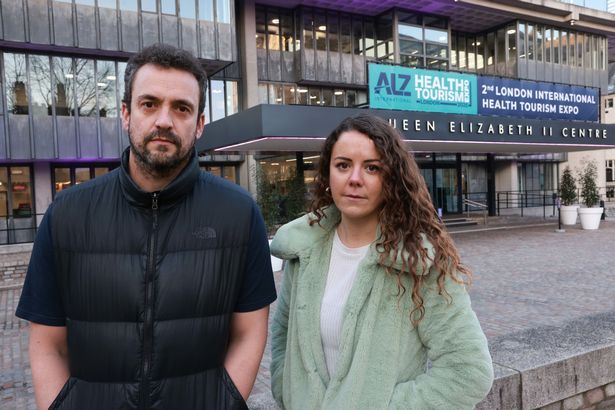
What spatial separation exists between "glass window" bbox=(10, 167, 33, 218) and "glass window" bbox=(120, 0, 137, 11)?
24.9ft

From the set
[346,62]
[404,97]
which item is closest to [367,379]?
[404,97]

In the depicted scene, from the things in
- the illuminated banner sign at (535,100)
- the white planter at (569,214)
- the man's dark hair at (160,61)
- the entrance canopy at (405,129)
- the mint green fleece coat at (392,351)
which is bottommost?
the white planter at (569,214)

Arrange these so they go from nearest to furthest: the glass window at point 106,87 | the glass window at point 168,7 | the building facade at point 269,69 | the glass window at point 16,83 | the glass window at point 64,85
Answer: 1. the building facade at point 269,69
2. the glass window at point 16,83
3. the glass window at point 64,85
4. the glass window at point 106,87
5. the glass window at point 168,7


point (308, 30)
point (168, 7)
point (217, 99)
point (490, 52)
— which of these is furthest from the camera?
point (490, 52)

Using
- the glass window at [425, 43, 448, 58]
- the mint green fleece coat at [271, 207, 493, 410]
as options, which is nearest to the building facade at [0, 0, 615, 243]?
the glass window at [425, 43, 448, 58]

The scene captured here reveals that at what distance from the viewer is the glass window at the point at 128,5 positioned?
19609 mm

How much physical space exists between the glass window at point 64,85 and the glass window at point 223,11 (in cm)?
641

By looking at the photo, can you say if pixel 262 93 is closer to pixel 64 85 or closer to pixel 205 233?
pixel 64 85

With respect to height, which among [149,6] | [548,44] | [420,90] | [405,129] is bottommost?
[405,129]

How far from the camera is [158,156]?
71.1 inches

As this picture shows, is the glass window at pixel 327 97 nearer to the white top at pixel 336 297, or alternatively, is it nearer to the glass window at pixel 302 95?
the glass window at pixel 302 95

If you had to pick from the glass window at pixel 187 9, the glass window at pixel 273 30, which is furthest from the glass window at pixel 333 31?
the glass window at pixel 187 9

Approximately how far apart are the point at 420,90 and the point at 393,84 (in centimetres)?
123

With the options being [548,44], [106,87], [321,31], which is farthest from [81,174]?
[548,44]
